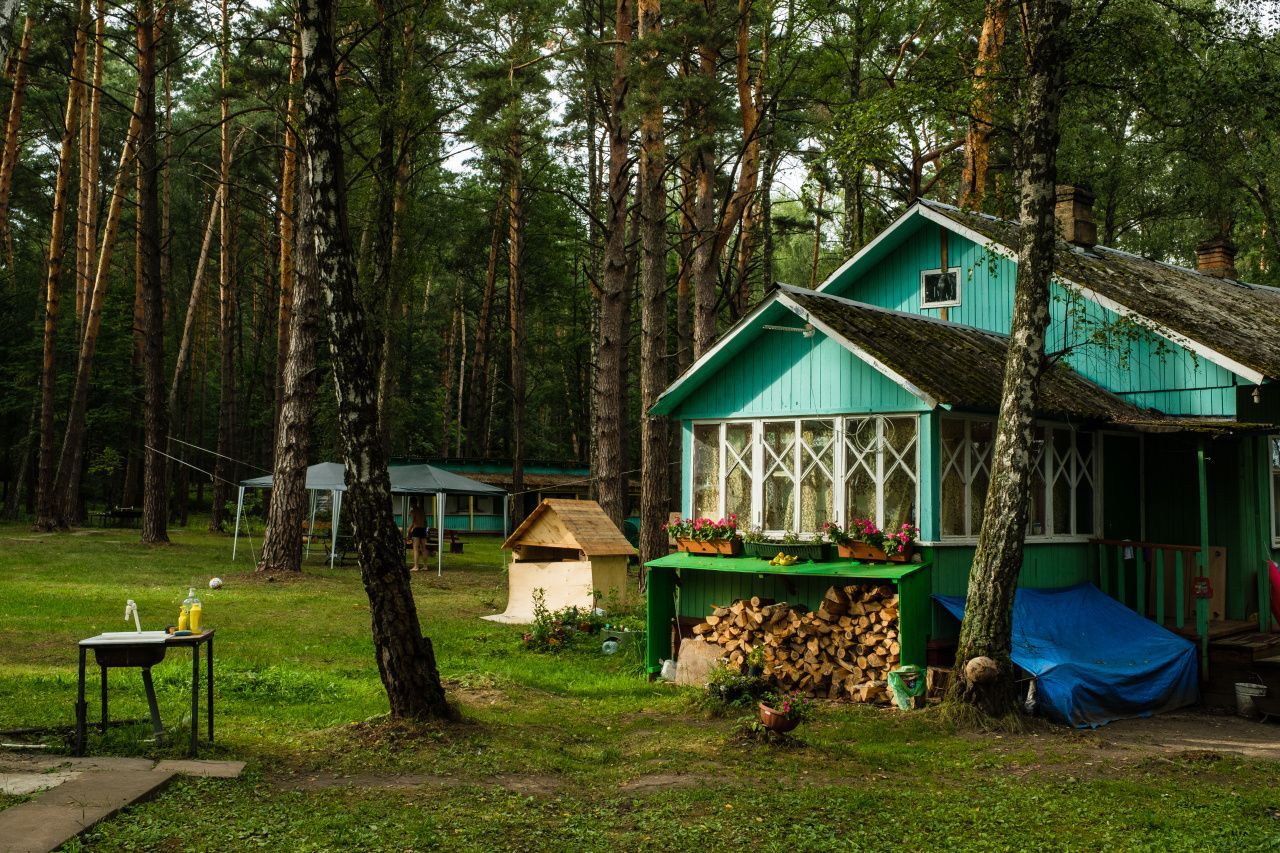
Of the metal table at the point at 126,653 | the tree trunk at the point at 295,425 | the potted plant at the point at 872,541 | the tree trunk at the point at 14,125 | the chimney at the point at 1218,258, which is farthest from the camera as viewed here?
the tree trunk at the point at 14,125

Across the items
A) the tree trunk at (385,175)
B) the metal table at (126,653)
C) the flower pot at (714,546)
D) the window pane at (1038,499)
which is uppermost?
the tree trunk at (385,175)

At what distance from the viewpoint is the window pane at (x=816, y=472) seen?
12.3m

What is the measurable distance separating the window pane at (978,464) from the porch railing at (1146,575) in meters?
2.27

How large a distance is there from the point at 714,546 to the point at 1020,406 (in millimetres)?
3998

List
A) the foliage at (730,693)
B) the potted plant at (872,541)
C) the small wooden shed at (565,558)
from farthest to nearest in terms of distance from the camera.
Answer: the small wooden shed at (565,558) < the potted plant at (872,541) < the foliage at (730,693)

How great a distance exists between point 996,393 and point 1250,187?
2171 cm

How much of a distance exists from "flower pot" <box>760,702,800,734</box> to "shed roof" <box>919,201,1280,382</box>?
506cm

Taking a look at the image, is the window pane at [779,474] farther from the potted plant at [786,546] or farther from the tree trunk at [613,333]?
the tree trunk at [613,333]

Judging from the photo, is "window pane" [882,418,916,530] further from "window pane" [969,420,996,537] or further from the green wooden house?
"window pane" [969,420,996,537]

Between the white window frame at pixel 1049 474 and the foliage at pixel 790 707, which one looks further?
the white window frame at pixel 1049 474

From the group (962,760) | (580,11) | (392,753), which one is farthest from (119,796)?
(580,11)

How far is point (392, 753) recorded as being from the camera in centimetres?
820

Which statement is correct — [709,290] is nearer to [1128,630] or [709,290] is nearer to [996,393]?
[996,393]

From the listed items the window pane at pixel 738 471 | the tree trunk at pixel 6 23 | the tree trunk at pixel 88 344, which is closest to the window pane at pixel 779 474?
the window pane at pixel 738 471
